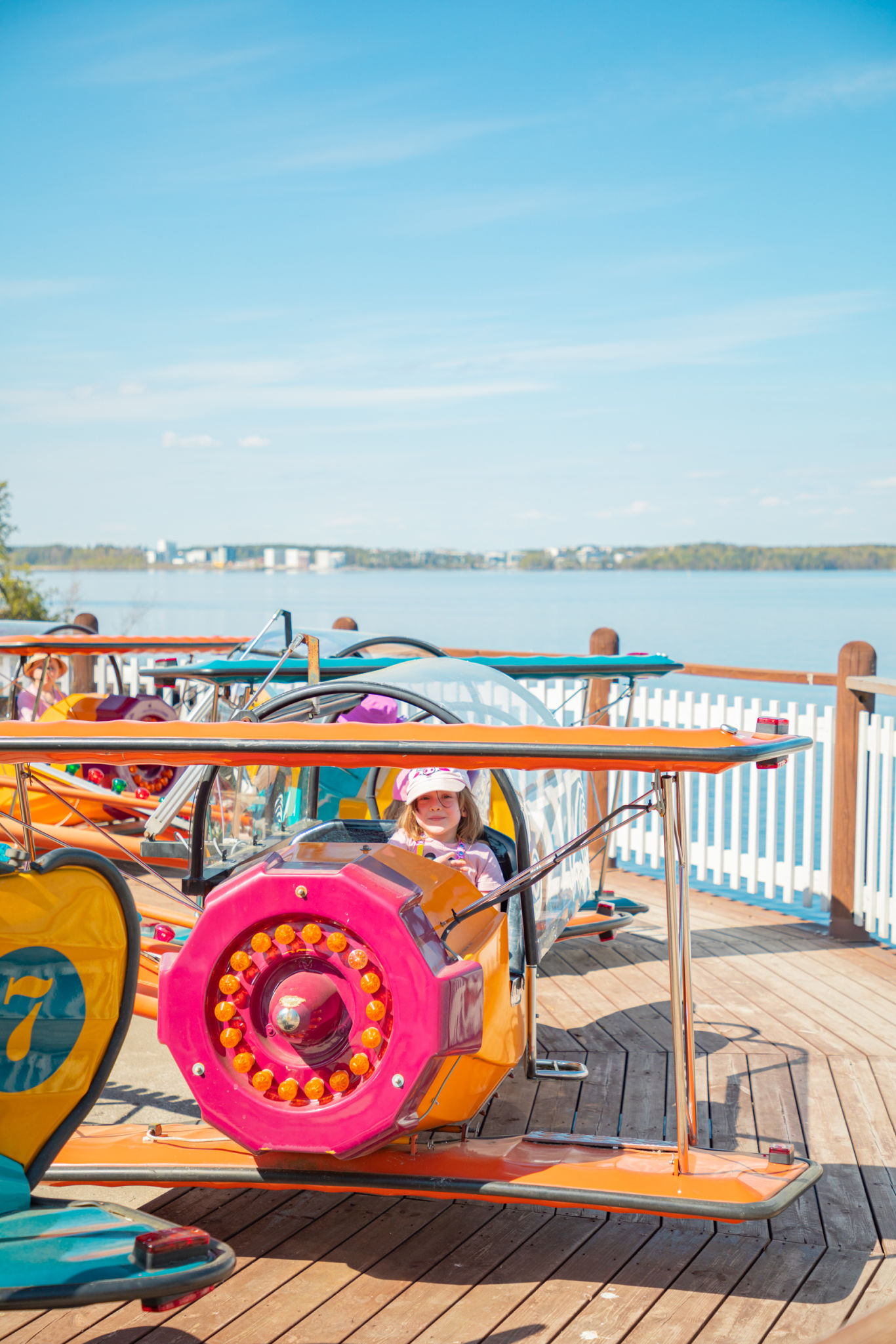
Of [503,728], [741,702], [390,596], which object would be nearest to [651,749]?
[503,728]

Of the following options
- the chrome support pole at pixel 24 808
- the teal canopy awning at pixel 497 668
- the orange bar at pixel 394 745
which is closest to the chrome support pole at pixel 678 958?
the orange bar at pixel 394 745

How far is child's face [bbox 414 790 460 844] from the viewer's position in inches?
141

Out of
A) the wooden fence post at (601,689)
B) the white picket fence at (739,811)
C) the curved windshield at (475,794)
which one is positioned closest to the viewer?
the curved windshield at (475,794)

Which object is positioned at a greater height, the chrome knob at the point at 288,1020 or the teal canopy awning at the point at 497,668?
the teal canopy awning at the point at 497,668

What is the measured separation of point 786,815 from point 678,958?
16.1ft

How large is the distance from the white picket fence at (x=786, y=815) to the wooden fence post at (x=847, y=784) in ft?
0.14

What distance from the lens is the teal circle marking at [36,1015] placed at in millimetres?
2449

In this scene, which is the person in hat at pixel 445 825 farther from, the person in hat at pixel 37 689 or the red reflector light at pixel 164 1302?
the person in hat at pixel 37 689

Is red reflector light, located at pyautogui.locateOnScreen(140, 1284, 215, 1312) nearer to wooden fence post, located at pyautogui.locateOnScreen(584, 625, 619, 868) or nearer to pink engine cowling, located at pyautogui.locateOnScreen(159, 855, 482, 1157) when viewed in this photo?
pink engine cowling, located at pyautogui.locateOnScreen(159, 855, 482, 1157)

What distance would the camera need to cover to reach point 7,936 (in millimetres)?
2471

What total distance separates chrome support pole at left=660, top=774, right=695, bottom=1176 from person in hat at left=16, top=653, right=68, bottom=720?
6.42 metres

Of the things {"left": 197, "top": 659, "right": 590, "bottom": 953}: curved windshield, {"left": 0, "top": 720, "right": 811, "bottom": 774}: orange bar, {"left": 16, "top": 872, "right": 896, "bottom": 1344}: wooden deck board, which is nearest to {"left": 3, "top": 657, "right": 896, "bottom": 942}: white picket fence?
{"left": 197, "top": 659, "right": 590, "bottom": 953}: curved windshield

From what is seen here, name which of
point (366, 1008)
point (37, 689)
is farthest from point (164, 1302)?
point (37, 689)

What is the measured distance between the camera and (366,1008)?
8.16 ft
